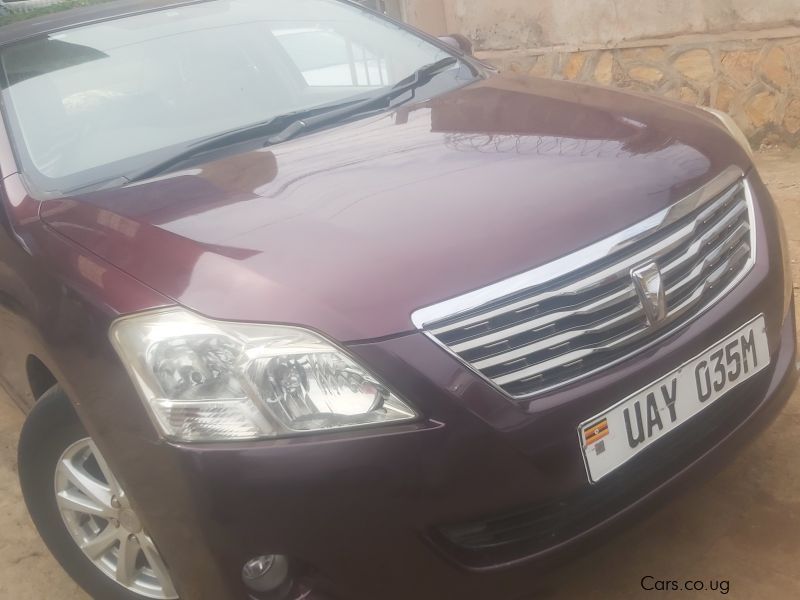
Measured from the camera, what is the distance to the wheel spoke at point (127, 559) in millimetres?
2201

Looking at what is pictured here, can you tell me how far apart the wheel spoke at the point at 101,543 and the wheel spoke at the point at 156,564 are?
15cm

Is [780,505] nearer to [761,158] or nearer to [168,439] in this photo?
[168,439]

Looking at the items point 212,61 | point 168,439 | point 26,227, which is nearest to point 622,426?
point 168,439

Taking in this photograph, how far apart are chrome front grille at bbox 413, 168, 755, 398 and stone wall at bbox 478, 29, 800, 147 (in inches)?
162

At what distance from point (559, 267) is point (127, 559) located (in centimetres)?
130

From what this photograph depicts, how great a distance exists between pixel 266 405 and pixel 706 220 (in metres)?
1.09

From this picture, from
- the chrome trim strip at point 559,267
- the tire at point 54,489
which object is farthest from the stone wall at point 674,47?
the tire at point 54,489

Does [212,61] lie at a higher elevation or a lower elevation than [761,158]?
higher

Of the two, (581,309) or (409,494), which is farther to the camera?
(581,309)

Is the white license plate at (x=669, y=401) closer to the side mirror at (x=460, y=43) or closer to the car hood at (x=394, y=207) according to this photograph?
the car hood at (x=394, y=207)

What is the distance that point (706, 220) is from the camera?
2057mm

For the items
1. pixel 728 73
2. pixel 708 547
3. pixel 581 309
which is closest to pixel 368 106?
pixel 581 309

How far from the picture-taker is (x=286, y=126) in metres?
2.69

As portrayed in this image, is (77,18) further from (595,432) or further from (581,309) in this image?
(595,432)
